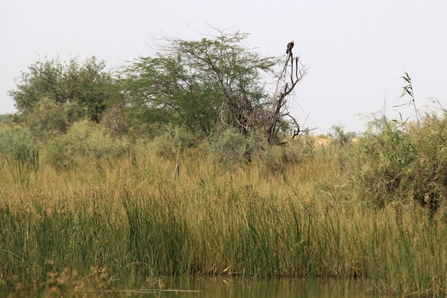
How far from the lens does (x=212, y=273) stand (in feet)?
23.5

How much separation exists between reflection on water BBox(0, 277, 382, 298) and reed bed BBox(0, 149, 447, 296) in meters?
A: 0.14

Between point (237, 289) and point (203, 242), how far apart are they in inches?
37.5

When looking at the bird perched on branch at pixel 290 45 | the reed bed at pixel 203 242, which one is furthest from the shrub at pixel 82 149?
the reed bed at pixel 203 242

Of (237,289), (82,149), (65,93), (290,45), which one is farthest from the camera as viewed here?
(65,93)

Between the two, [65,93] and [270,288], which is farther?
[65,93]

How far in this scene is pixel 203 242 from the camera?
7301 millimetres

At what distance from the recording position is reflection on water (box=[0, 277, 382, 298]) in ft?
20.0

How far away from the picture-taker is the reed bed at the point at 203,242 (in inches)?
244

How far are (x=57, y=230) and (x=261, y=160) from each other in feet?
25.7

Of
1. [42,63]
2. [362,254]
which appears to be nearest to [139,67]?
[42,63]

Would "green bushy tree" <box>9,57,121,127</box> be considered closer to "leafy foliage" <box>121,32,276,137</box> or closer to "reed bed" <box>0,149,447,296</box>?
"leafy foliage" <box>121,32,276,137</box>

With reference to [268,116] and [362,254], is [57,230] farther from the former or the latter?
[268,116]

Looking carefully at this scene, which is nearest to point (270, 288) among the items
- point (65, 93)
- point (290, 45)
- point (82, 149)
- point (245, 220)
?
point (245, 220)

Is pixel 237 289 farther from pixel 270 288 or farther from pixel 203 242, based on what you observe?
pixel 203 242
